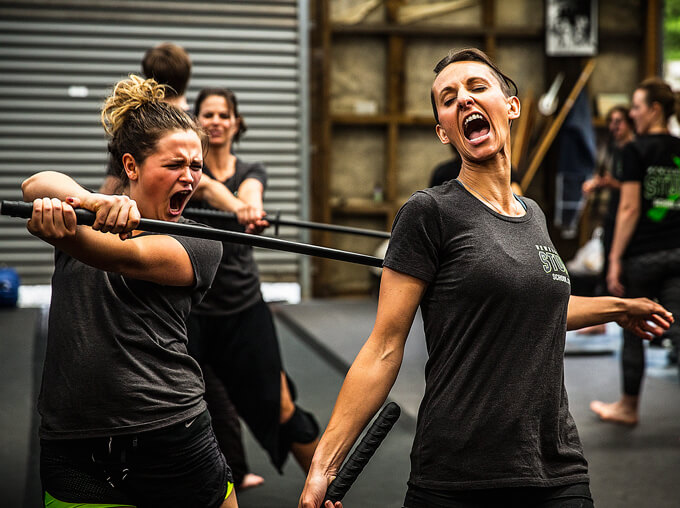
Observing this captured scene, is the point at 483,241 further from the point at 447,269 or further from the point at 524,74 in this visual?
the point at 524,74

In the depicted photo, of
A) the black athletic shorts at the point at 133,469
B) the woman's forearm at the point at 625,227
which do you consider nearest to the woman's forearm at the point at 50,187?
the black athletic shorts at the point at 133,469

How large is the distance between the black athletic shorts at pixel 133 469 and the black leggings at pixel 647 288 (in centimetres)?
304

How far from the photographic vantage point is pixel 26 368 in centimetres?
564

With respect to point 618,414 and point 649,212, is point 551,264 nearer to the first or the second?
point 649,212

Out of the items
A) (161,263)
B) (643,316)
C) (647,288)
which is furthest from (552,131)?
(161,263)

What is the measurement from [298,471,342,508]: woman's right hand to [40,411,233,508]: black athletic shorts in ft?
1.29

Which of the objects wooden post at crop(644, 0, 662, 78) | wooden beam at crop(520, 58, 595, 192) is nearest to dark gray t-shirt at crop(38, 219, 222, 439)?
wooden beam at crop(520, 58, 595, 192)

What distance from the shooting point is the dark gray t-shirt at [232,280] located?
351 cm

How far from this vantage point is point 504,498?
5.69 ft

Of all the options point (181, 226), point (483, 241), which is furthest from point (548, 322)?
point (181, 226)

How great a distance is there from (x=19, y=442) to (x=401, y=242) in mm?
3147

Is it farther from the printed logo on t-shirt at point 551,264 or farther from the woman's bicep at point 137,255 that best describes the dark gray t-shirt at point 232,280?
the printed logo on t-shirt at point 551,264

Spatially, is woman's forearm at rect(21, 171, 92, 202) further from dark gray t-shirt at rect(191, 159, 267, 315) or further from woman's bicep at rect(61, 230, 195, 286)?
dark gray t-shirt at rect(191, 159, 267, 315)

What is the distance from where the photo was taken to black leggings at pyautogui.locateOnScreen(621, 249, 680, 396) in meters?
4.45
